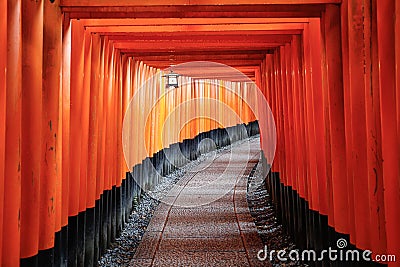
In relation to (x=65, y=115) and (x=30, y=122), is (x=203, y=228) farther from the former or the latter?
(x=30, y=122)

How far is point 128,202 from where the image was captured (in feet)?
32.6

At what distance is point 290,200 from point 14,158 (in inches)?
216

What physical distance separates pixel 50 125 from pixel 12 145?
109cm

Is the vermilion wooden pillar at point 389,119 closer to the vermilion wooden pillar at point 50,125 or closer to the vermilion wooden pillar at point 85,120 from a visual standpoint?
the vermilion wooden pillar at point 50,125

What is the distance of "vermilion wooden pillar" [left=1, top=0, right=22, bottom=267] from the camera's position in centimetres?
336

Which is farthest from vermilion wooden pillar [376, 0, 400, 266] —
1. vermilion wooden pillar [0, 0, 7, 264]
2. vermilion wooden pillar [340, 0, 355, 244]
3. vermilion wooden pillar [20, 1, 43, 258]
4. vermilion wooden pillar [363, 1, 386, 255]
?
vermilion wooden pillar [20, 1, 43, 258]

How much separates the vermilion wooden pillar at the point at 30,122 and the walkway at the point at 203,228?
9.87 feet

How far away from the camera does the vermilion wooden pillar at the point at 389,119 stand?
3.09m

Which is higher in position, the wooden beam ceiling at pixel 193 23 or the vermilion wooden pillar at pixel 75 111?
the wooden beam ceiling at pixel 193 23

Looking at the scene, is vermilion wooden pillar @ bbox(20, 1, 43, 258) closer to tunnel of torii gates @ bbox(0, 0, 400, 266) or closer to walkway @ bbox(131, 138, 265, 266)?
tunnel of torii gates @ bbox(0, 0, 400, 266)

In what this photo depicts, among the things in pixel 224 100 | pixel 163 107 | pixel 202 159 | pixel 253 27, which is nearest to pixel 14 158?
pixel 253 27

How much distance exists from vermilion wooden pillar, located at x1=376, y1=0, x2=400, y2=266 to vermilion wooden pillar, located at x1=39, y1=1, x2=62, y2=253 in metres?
2.75

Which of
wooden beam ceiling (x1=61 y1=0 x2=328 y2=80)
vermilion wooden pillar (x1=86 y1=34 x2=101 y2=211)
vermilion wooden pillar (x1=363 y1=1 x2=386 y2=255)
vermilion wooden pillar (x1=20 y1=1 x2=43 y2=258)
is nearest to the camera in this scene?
vermilion wooden pillar (x1=363 y1=1 x2=386 y2=255)

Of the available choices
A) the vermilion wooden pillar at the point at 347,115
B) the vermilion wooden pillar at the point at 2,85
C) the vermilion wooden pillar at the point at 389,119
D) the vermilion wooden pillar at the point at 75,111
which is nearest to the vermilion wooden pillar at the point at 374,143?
the vermilion wooden pillar at the point at 389,119
